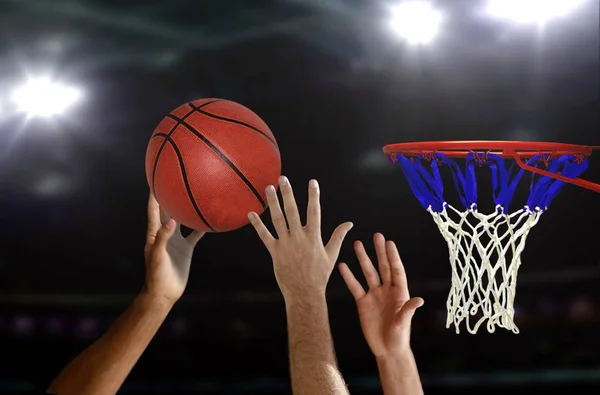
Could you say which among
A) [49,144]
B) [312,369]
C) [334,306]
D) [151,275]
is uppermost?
[49,144]

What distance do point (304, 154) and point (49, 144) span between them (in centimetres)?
210

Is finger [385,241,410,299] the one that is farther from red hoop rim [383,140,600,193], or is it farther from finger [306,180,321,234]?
red hoop rim [383,140,600,193]

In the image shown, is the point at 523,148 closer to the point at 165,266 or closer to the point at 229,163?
the point at 229,163

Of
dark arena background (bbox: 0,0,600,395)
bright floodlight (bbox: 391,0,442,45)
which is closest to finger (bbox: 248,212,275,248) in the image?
dark arena background (bbox: 0,0,600,395)

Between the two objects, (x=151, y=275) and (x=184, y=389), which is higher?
(x=184, y=389)

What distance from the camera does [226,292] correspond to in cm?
549

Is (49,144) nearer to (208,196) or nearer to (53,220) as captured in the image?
(53,220)

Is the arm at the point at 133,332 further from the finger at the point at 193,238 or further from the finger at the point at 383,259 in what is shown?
the finger at the point at 383,259

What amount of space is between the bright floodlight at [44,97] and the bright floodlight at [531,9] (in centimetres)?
346

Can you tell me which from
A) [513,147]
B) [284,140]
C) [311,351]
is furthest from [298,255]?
[284,140]

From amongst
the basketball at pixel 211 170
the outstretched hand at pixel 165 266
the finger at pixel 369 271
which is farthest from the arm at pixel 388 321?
the basketball at pixel 211 170

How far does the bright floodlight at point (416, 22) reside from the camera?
5.04 metres

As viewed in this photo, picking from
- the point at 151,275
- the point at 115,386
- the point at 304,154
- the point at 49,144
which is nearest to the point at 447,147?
the point at 151,275

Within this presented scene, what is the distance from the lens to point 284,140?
521 centimetres
